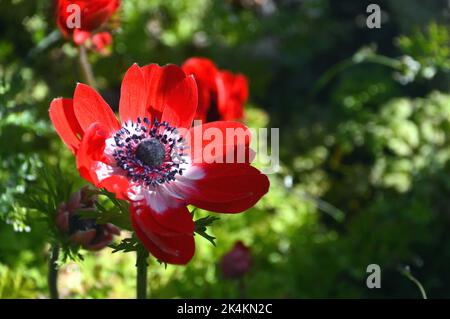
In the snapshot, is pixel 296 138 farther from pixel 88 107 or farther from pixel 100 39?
pixel 88 107

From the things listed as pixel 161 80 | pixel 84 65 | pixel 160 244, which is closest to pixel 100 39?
pixel 84 65

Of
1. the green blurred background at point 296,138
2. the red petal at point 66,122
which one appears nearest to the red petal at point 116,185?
the red petal at point 66,122

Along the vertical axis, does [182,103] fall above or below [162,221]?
above

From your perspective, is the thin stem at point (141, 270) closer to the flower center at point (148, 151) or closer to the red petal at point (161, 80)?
the flower center at point (148, 151)

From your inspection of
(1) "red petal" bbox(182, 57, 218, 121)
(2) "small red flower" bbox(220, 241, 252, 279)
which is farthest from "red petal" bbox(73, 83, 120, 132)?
(2) "small red flower" bbox(220, 241, 252, 279)

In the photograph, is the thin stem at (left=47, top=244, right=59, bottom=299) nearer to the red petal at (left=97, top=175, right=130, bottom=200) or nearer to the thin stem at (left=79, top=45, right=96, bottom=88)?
the red petal at (left=97, top=175, right=130, bottom=200)

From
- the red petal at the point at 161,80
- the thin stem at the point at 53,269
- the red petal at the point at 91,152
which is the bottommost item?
the thin stem at the point at 53,269
